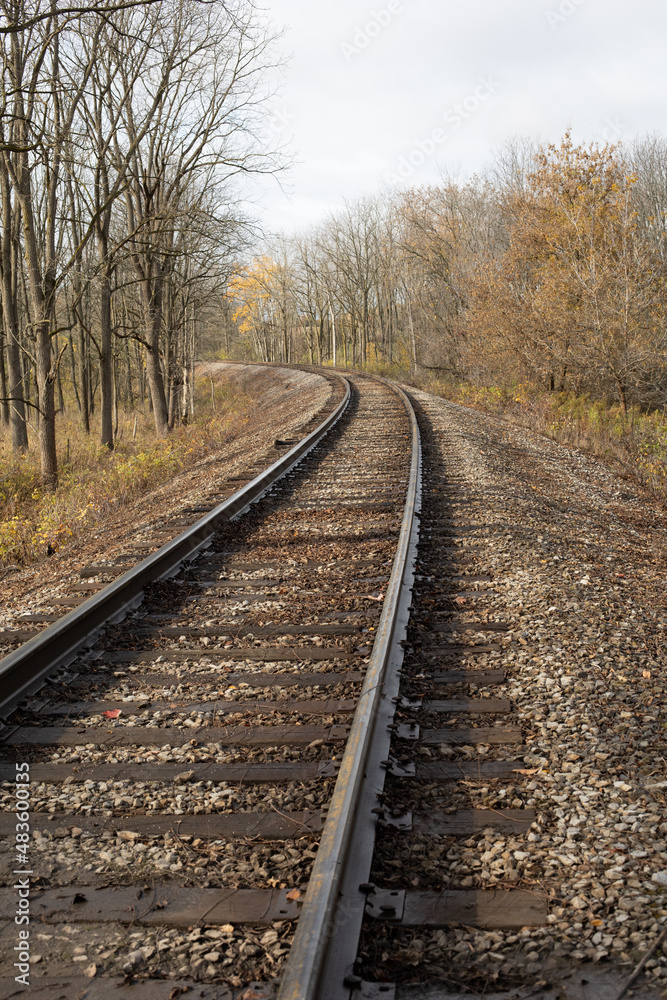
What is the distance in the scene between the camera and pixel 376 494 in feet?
26.2

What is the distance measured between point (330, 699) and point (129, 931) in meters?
1.51

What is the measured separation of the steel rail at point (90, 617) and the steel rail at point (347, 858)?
1.72 m

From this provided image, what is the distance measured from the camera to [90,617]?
434 centimetres

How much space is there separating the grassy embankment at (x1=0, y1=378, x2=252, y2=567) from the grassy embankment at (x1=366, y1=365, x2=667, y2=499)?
7786 mm

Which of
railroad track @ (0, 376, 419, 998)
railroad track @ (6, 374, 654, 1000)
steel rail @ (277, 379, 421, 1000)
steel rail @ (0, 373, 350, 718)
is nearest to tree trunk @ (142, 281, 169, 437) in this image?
steel rail @ (0, 373, 350, 718)

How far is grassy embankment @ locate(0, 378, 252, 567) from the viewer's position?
9.47 metres

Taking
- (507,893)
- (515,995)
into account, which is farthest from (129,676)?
(515,995)

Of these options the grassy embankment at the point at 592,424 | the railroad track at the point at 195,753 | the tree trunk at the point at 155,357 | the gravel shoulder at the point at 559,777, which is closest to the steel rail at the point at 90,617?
the railroad track at the point at 195,753

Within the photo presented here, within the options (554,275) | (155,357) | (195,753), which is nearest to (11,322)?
(155,357)

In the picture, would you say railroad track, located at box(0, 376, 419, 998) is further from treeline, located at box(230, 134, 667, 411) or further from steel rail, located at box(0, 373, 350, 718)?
treeline, located at box(230, 134, 667, 411)

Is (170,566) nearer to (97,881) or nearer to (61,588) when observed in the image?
(61,588)

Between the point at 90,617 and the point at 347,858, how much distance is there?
2602 millimetres

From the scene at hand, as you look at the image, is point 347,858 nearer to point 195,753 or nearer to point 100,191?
point 195,753

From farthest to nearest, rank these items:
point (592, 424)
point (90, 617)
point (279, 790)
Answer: point (592, 424) → point (90, 617) → point (279, 790)
